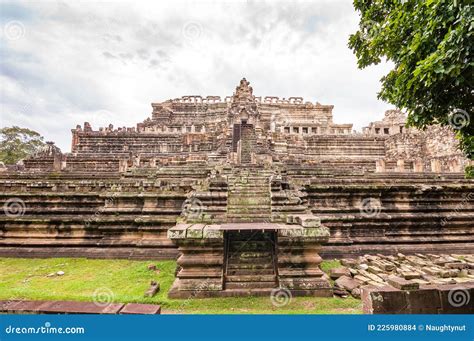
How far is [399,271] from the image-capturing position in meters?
5.97

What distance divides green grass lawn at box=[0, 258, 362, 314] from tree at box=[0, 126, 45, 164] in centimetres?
3538

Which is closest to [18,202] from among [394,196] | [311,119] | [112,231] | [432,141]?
[112,231]

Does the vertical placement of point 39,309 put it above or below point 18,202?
below

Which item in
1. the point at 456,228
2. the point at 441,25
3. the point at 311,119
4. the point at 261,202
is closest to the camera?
the point at 441,25

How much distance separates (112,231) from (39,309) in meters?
4.36

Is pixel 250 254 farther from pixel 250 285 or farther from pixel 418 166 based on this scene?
pixel 418 166

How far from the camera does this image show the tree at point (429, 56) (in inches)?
148

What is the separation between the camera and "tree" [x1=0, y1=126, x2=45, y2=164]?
3422 cm

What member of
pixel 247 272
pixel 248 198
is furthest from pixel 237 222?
pixel 247 272

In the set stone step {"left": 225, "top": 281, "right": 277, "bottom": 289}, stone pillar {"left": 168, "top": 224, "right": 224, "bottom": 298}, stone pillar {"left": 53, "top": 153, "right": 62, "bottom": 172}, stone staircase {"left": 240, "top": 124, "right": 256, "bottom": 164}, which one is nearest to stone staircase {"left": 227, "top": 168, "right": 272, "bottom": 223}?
stone pillar {"left": 168, "top": 224, "right": 224, "bottom": 298}

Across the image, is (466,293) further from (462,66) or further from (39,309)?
(39,309)

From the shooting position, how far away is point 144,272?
654 centimetres

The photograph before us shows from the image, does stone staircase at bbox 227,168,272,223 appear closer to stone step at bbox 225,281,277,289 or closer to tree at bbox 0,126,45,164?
stone step at bbox 225,281,277,289

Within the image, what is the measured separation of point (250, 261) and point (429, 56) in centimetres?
503
